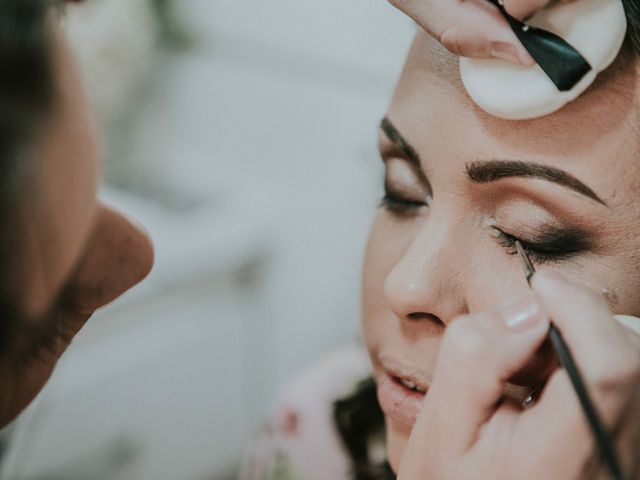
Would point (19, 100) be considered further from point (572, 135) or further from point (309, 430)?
point (309, 430)

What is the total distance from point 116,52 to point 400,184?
967 millimetres

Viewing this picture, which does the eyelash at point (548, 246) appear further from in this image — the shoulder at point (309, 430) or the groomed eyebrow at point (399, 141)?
the shoulder at point (309, 430)

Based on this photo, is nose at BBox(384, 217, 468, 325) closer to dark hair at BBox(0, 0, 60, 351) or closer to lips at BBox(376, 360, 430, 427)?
lips at BBox(376, 360, 430, 427)

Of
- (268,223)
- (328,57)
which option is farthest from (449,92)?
(268,223)

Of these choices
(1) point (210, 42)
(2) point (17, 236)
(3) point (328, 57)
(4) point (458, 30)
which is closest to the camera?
(2) point (17, 236)

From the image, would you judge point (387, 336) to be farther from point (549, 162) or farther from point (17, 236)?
point (17, 236)

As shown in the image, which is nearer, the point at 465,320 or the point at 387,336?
the point at 465,320

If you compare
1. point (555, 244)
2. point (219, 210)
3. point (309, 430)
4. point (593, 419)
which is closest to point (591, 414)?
point (593, 419)

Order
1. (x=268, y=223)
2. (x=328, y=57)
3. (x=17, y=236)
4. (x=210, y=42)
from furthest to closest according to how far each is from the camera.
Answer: (x=210, y=42) → (x=268, y=223) → (x=328, y=57) → (x=17, y=236)

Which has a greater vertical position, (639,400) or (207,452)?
(639,400)

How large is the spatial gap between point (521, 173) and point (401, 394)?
0.25 m

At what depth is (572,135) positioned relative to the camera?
1.72 feet

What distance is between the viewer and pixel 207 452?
153 centimetres

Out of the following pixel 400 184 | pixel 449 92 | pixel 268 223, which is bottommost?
pixel 268 223
